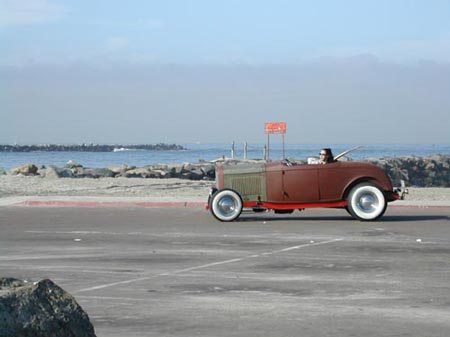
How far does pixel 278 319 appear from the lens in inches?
361

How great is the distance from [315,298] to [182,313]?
169cm

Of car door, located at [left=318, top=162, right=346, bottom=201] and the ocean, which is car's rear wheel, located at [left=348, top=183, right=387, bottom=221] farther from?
the ocean

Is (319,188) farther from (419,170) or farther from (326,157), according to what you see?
(419,170)

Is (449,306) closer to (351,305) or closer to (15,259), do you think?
(351,305)

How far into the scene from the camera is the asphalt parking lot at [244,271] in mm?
9062

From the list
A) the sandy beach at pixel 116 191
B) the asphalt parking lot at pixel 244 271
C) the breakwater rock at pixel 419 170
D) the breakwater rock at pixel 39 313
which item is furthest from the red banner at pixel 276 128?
the breakwater rock at pixel 419 170

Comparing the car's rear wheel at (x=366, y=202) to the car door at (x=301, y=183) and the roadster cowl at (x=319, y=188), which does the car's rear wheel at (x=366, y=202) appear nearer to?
the roadster cowl at (x=319, y=188)

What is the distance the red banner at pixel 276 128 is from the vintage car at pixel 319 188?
21.6 ft

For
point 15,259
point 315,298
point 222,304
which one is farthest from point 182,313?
point 15,259

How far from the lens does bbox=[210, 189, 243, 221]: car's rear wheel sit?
63.6 ft

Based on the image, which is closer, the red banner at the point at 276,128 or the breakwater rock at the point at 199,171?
the red banner at the point at 276,128

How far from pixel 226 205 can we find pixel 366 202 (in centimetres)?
291

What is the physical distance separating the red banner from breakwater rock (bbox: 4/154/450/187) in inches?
606

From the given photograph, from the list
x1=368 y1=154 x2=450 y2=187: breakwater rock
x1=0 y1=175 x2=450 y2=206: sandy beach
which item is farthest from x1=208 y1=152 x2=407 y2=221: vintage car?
x1=368 y1=154 x2=450 y2=187: breakwater rock
